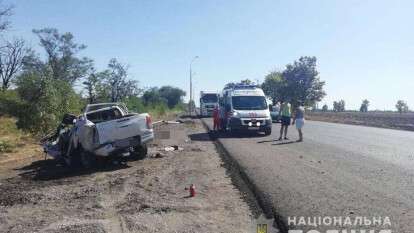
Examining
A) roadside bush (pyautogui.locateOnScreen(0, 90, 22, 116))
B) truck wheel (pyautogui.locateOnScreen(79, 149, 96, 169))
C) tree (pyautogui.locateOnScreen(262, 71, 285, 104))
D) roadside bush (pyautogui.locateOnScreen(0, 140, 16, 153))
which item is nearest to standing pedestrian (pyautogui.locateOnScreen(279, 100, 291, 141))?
truck wheel (pyautogui.locateOnScreen(79, 149, 96, 169))

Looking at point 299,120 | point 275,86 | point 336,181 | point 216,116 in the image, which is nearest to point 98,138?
point 336,181

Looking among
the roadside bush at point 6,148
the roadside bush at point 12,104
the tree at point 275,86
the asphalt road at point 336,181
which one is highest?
the tree at point 275,86

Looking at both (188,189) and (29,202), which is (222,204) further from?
(29,202)

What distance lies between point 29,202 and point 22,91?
1658 centimetres

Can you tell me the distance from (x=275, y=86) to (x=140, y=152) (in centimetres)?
6186

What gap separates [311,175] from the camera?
10531 millimetres

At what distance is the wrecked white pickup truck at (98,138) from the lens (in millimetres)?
12938

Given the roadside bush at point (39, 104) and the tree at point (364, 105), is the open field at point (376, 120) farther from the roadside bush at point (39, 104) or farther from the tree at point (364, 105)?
the tree at point (364, 105)

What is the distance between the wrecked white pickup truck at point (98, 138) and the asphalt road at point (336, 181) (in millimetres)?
2944

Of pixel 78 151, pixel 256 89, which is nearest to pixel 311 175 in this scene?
pixel 78 151

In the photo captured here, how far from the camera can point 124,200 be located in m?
8.53

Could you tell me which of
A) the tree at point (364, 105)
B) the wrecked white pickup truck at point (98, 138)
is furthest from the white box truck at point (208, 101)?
the tree at point (364, 105)

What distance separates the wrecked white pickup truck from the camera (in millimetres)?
12938

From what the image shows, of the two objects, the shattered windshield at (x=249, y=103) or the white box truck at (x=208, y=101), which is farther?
the white box truck at (x=208, y=101)
